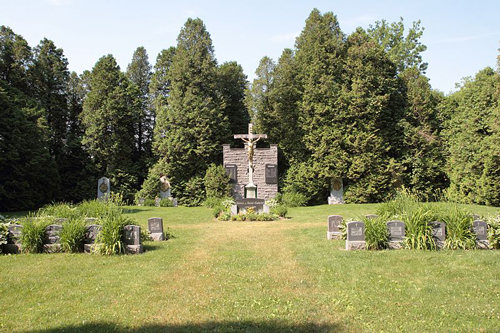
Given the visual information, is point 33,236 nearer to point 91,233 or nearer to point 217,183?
point 91,233

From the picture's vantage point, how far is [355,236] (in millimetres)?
8758

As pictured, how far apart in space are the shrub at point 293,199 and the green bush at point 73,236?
556 inches

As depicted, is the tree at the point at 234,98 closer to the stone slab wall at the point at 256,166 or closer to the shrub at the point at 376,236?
the stone slab wall at the point at 256,166

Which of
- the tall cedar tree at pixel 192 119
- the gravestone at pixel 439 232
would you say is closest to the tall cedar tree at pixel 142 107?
the tall cedar tree at pixel 192 119

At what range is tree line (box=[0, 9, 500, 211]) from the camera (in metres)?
20.9

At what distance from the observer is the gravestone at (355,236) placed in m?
8.68

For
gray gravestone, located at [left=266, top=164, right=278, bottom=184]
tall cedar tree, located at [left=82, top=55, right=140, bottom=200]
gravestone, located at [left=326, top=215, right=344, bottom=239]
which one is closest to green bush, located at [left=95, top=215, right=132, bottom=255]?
gravestone, located at [left=326, top=215, right=344, bottom=239]

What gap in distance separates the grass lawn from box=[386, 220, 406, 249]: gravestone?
1.95ft

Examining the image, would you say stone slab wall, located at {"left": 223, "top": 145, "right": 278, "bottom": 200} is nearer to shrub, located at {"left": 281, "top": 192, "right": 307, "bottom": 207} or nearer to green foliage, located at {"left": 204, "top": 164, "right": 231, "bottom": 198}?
green foliage, located at {"left": 204, "top": 164, "right": 231, "bottom": 198}

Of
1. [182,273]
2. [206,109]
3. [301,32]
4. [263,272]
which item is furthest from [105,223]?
[301,32]

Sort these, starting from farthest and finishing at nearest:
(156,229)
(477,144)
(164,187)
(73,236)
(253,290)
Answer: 1. (164,187)
2. (477,144)
3. (156,229)
4. (73,236)
5. (253,290)

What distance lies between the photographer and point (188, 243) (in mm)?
10023

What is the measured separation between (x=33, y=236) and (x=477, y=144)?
837 inches

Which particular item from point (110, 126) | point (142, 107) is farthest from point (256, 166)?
point (142, 107)
